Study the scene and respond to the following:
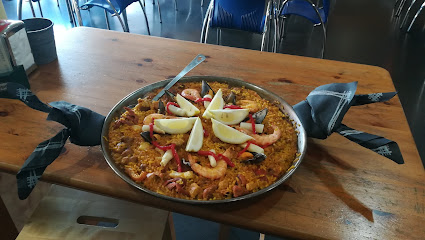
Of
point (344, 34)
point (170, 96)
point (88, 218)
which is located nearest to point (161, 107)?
point (170, 96)

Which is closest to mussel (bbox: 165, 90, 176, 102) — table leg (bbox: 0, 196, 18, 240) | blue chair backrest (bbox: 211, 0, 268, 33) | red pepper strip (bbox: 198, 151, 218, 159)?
red pepper strip (bbox: 198, 151, 218, 159)

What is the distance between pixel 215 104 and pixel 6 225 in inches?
35.9

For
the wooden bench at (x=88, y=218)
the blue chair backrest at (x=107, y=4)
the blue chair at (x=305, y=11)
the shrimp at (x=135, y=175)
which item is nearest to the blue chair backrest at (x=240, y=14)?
the blue chair at (x=305, y=11)

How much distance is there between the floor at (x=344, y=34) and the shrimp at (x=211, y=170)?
7.14 ft

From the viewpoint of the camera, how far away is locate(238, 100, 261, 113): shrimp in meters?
1.03

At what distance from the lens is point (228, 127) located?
933 mm

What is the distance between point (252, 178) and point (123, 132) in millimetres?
392

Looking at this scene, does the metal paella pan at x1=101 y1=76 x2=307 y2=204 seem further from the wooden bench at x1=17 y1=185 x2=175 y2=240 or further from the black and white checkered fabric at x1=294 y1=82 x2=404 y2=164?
the wooden bench at x1=17 y1=185 x2=175 y2=240

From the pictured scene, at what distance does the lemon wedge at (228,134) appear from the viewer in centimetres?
92

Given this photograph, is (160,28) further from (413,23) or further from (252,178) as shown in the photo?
(252,178)

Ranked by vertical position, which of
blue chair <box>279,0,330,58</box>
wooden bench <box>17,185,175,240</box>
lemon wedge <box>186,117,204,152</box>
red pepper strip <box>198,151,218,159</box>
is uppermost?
lemon wedge <box>186,117,204,152</box>

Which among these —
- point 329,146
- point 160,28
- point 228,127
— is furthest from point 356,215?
point 160,28

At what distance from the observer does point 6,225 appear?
1229 mm

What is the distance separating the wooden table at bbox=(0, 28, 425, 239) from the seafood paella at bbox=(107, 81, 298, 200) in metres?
0.05
